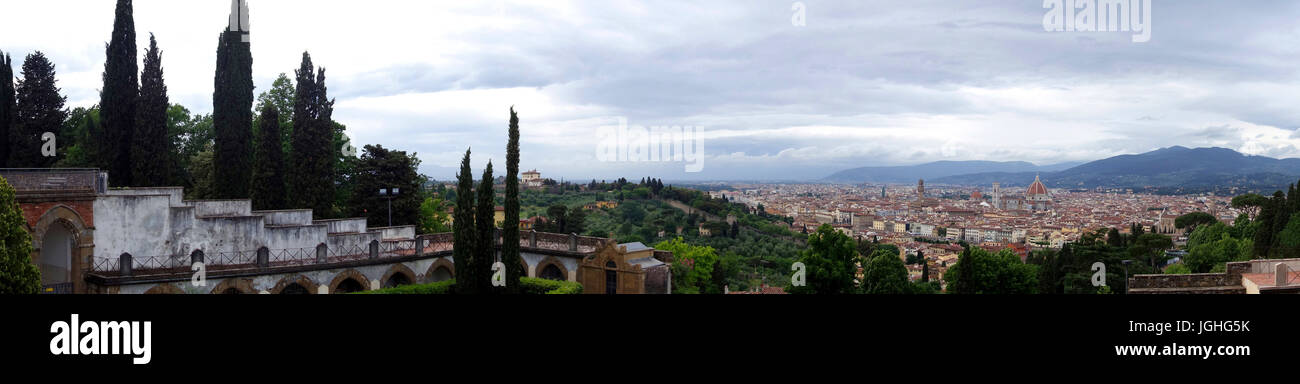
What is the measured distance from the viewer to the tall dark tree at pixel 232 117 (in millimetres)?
25156

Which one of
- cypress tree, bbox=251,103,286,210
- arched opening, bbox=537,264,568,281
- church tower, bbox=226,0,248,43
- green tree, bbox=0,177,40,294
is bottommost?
arched opening, bbox=537,264,568,281

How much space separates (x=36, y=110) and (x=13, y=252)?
23431mm

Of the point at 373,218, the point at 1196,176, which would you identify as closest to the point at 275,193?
the point at 373,218

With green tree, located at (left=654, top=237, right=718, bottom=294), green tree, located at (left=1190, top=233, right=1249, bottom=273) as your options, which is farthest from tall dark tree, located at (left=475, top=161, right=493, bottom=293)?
green tree, located at (left=1190, top=233, right=1249, bottom=273)

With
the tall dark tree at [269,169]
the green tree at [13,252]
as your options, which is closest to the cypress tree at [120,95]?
the tall dark tree at [269,169]

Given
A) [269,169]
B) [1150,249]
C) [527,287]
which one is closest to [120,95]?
[269,169]

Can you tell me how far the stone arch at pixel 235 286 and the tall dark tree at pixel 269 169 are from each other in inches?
258

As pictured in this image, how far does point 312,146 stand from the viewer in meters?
26.8

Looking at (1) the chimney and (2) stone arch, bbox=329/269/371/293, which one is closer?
(1) the chimney

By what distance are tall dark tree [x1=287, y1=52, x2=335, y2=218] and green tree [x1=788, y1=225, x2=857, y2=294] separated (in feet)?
55.3

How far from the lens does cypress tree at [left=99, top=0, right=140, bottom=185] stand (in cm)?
2416

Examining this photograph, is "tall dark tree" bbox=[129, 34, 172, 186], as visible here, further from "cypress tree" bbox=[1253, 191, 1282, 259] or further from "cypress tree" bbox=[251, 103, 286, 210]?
"cypress tree" bbox=[1253, 191, 1282, 259]
